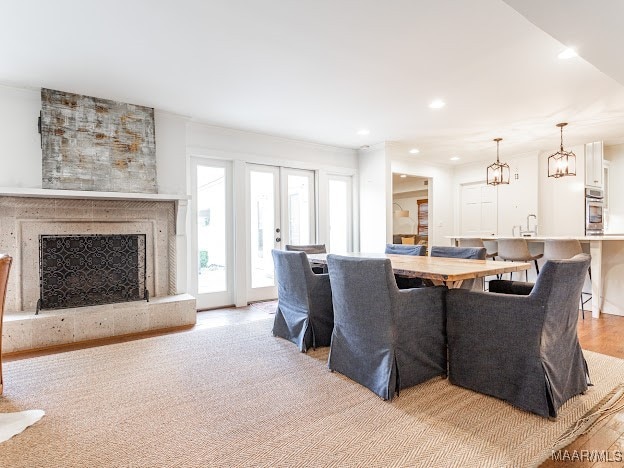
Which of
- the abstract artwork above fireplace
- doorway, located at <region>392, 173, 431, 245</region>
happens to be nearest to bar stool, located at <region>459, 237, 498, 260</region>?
doorway, located at <region>392, 173, 431, 245</region>

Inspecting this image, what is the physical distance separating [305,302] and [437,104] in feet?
8.40

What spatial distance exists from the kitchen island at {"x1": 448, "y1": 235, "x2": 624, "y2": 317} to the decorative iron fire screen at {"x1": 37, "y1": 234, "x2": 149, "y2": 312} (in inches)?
189

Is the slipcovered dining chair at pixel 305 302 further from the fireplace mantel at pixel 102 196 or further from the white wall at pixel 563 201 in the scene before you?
the white wall at pixel 563 201

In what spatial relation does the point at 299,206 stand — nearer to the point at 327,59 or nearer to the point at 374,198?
the point at 374,198

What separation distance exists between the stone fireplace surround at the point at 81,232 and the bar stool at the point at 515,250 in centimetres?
387

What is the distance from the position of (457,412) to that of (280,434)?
0.96 meters

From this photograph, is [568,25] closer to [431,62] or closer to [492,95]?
[431,62]

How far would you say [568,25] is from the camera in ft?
5.98

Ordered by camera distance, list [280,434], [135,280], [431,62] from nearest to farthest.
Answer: [280,434] < [431,62] < [135,280]

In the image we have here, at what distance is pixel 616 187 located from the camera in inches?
237

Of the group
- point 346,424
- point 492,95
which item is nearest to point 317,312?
point 346,424

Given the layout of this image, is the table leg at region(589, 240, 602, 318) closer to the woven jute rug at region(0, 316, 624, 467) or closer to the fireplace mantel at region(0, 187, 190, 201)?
the woven jute rug at region(0, 316, 624, 467)

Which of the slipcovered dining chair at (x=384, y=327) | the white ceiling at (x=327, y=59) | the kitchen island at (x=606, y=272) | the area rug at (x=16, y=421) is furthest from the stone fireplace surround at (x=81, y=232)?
the kitchen island at (x=606, y=272)

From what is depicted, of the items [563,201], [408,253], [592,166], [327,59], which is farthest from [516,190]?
[327,59]
